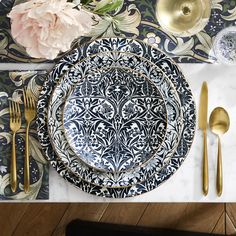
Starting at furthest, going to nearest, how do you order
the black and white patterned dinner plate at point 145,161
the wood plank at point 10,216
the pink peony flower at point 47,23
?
the wood plank at point 10,216 → the black and white patterned dinner plate at point 145,161 → the pink peony flower at point 47,23

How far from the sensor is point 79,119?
77cm

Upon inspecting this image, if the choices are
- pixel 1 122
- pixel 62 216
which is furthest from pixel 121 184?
pixel 62 216

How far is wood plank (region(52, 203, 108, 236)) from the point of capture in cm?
107

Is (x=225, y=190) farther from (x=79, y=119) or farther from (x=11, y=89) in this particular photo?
(x=11, y=89)

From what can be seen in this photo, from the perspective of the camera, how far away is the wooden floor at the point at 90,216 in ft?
3.49

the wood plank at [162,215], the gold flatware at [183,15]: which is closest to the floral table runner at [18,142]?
the gold flatware at [183,15]

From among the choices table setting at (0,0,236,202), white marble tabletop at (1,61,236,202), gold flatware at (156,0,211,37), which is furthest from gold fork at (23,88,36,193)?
gold flatware at (156,0,211,37)

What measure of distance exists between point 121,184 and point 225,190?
18 centimetres

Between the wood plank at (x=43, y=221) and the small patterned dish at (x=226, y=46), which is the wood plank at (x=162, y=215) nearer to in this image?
the wood plank at (x=43, y=221)

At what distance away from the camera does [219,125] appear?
2.56 ft

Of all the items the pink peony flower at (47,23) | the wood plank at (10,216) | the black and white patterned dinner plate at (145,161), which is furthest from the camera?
the wood plank at (10,216)

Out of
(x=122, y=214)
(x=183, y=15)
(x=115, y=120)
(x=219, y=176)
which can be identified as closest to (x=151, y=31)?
(x=183, y=15)

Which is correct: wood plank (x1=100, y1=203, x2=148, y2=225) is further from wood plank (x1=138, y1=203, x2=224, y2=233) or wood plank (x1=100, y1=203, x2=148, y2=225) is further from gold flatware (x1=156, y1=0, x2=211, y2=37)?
gold flatware (x1=156, y1=0, x2=211, y2=37)

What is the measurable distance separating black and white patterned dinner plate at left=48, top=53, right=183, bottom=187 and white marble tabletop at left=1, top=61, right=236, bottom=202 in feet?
Result: 0.14
